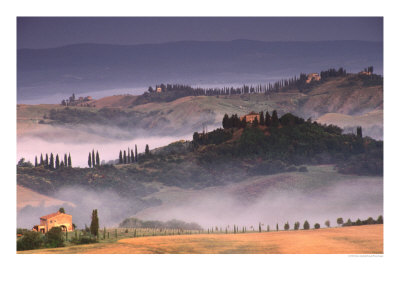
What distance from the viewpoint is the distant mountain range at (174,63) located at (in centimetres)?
1593

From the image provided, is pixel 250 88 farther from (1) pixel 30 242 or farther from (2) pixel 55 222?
(1) pixel 30 242

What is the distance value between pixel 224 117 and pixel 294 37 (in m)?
2.90

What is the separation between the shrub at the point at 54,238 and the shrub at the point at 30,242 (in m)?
0.19

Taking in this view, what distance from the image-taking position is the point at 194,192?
15.8 metres

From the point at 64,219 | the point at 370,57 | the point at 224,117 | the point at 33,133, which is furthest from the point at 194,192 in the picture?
the point at 370,57

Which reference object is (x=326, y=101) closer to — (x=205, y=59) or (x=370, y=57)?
(x=370, y=57)

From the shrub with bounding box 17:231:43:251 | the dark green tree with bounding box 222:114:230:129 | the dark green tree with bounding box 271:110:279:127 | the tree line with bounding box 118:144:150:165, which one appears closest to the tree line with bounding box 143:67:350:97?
the dark green tree with bounding box 271:110:279:127

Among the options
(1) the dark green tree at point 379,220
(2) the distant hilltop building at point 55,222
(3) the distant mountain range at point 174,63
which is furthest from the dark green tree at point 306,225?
(2) the distant hilltop building at point 55,222

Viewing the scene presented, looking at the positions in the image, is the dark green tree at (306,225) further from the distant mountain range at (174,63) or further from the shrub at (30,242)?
the shrub at (30,242)

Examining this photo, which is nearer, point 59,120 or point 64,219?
point 64,219

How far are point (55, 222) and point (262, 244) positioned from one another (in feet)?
17.8

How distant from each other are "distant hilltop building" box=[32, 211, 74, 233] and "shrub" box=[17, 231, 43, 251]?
1.31ft

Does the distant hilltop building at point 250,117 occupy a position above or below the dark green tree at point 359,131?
above

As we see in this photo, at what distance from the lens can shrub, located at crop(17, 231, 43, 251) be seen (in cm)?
1481
